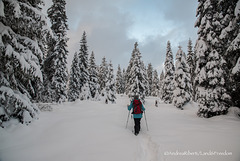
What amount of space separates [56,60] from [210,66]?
1896 centimetres

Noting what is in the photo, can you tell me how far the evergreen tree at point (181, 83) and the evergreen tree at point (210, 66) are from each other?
10.9 metres

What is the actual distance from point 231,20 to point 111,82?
23.7 meters

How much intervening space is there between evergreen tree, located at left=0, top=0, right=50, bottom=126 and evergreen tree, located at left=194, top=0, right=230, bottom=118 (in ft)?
41.8

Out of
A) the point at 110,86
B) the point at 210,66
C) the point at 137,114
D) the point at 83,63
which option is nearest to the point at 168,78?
the point at 110,86

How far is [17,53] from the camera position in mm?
5195

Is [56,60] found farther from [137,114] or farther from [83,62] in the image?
[137,114]

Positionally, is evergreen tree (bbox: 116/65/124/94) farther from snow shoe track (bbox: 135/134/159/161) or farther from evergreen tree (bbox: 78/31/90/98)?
snow shoe track (bbox: 135/134/159/161)

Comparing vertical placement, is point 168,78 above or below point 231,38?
below

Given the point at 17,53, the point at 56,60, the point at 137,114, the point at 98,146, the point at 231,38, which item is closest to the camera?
Result: the point at 98,146

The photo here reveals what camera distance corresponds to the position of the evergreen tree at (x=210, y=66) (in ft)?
32.5

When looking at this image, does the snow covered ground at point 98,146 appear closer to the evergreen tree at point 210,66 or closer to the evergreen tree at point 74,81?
the evergreen tree at point 210,66

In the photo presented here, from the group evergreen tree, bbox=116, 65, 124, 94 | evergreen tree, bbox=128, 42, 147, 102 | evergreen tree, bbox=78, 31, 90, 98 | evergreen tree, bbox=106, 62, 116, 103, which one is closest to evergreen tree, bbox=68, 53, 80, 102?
evergreen tree, bbox=78, 31, 90, 98

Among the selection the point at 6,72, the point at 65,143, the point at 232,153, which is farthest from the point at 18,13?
the point at 232,153

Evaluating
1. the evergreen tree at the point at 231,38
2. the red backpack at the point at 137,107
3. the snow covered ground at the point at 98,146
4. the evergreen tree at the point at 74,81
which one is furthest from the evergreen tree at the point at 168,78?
the snow covered ground at the point at 98,146
